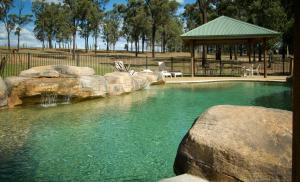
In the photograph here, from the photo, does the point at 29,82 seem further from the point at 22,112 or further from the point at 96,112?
the point at 96,112

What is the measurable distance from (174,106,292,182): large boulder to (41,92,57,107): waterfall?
9.68 metres

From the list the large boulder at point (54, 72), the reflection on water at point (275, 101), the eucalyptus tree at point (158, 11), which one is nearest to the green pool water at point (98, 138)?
the reflection on water at point (275, 101)

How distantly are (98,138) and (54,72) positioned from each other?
6804 mm

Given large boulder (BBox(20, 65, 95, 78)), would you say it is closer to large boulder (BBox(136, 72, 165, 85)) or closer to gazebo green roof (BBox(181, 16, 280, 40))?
large boulder (BBox(136, 72, 165, 85))

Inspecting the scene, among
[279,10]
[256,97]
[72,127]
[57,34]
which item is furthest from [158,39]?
[72,127]

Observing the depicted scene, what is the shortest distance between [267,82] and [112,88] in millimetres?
10834

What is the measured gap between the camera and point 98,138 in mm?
8008

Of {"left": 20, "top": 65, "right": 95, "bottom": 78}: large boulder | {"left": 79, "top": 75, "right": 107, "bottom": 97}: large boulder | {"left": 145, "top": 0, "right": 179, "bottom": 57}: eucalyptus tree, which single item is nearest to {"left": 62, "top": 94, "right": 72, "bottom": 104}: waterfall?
{"left": 79, "top": 75, "right": 107, "bottom": 97}: large boulder

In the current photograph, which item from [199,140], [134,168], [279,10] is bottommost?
[134,168]

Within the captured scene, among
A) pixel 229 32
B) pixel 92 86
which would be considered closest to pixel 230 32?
pixel 229 32

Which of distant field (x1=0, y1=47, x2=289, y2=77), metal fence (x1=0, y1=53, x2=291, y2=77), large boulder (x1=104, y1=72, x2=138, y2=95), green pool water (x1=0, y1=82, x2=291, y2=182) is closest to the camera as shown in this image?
green pool water (x1=0, y1=82, x2=291, y2=182)

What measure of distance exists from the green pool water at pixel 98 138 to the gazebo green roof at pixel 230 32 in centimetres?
976

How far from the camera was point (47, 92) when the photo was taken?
43.9ft

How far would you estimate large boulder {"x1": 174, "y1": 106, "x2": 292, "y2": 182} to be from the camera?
13.3ft
